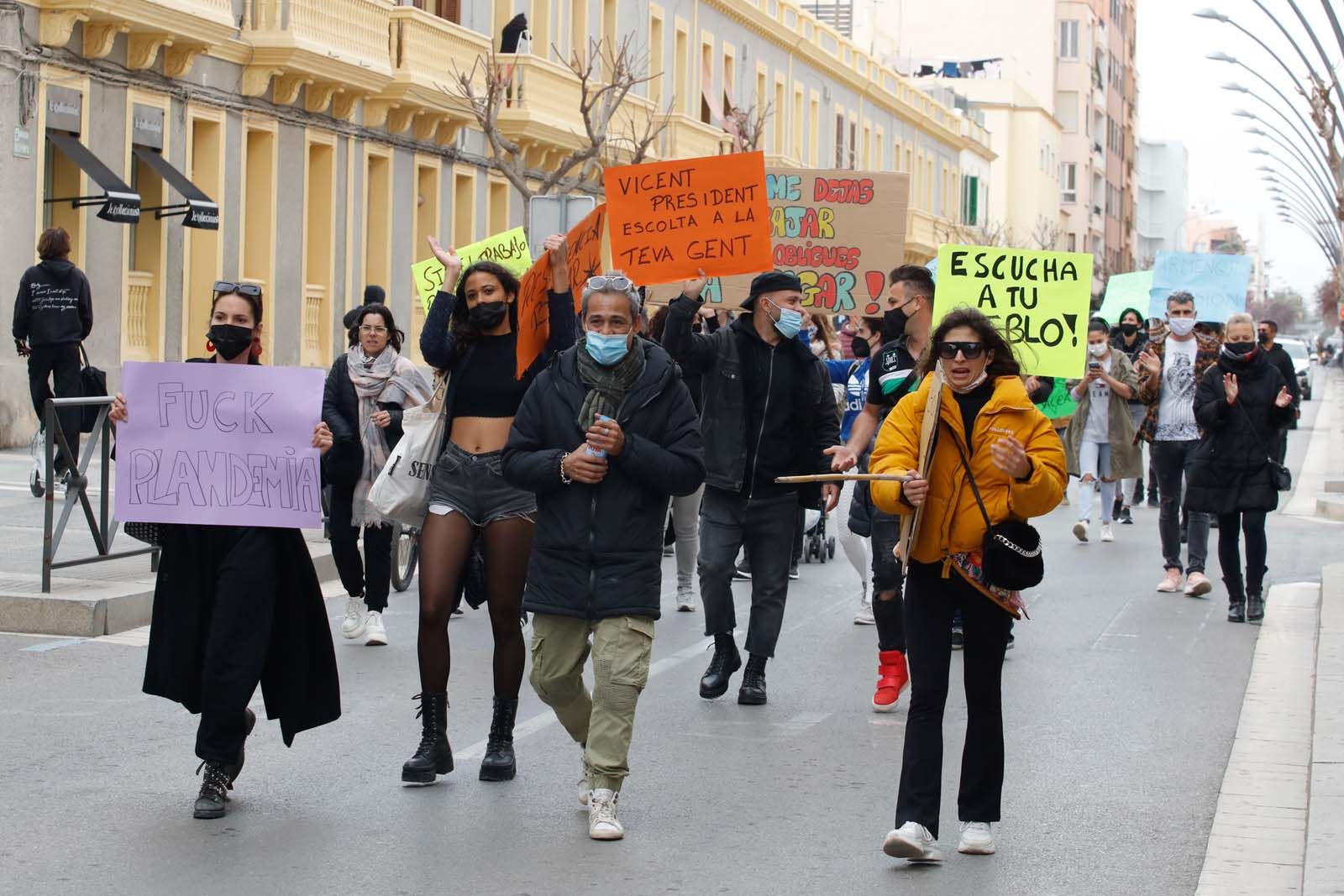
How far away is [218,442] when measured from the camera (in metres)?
7.46

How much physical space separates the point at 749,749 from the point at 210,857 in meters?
2.62

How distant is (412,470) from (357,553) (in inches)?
136

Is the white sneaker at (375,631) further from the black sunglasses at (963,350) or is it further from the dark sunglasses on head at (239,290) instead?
the black sunglasses at (963,350)

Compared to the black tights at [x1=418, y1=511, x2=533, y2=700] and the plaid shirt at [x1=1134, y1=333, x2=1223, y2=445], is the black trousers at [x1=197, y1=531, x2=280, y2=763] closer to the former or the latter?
the black tights at [x1=418, y1=511, x2=533, y2=700]

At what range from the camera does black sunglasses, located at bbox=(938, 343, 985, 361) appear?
6.45 metres

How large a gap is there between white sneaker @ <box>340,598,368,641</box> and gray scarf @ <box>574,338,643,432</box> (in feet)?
14.6

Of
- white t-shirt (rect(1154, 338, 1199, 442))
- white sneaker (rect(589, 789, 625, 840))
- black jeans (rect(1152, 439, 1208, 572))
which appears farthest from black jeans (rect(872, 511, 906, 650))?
white t-shirt (rect(1154, 338, 1199, 442))

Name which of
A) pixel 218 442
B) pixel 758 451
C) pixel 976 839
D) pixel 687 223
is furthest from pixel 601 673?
pixel 687 223

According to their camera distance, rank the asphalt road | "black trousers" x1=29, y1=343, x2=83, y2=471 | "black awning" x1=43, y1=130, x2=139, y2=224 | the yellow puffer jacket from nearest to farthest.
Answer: the asphalt road, the yellow puffer jacket, "black trousers" x1=29, y1=343, x2=83, y2=471, "black awning" x1=43, y1=130, x2=139, y2=224

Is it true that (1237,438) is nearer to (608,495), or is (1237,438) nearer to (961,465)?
(961,465)

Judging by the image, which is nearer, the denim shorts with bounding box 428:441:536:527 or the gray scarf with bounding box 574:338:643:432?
the gray scarf with bounding box 574:338:643:432

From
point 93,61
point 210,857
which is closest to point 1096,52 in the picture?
point 93,61

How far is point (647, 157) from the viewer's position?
40219 millimetres

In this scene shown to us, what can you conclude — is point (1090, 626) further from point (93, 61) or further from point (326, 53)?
point (326, 53)
